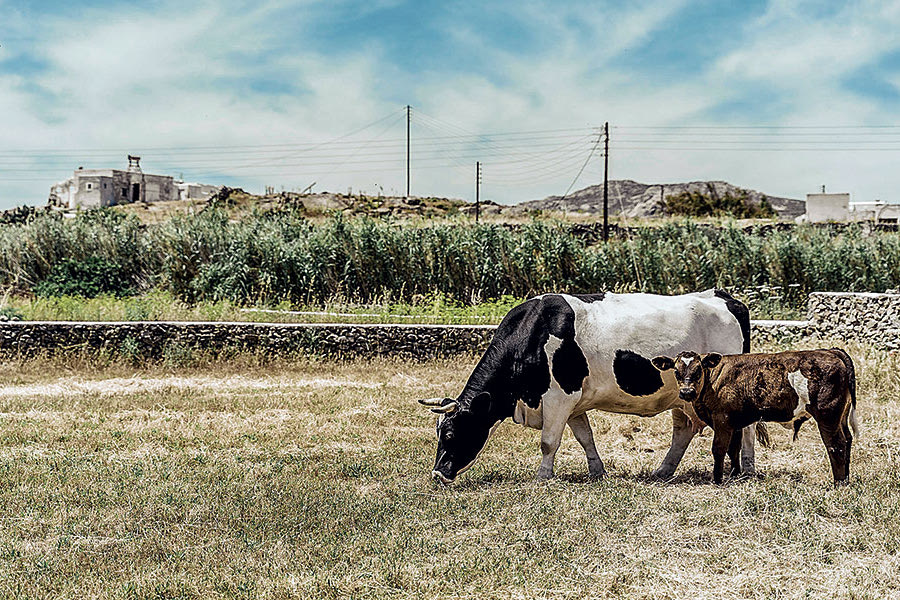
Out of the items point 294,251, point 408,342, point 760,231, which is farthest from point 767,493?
point 760,231

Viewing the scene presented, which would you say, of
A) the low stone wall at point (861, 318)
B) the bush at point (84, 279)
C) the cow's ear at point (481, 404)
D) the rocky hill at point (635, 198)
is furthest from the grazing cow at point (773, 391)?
the rocky hill at point (635, 198)

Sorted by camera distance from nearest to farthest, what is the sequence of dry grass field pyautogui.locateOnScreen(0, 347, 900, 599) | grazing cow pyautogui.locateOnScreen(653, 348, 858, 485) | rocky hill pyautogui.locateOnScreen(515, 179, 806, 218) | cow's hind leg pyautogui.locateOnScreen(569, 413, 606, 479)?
dry grass field pyautogui.locateOnScreen(0, 347, 900, 599) < grazing cow pyautogui.locateOnScreen(653, 348, 858, 485) < cow's hind leg pyautogui.locateOnScreen(569, 413, 606, 479) < rocky hill pyautogui.locateOnScreen(515, 179, 806, 218)

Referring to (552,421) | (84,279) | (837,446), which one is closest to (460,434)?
(552,421)

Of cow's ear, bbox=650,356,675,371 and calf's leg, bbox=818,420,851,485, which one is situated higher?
cow's ear, bbox=650,356,675,371

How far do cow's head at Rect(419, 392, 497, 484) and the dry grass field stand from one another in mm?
217

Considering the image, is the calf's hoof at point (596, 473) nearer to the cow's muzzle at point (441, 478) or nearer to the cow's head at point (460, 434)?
the cow's head at point (460, 434)

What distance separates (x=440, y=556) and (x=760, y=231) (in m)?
26.1

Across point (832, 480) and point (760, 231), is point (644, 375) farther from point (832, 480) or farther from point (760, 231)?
point (760, 231)

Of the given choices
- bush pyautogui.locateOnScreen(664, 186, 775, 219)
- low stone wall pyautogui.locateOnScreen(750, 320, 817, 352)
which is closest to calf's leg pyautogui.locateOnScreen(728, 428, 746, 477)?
low stone wall pyautogui.locateOnScreen(750, 320, 817, 352)

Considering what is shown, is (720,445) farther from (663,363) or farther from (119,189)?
(119,189)

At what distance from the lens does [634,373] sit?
772 centimetres

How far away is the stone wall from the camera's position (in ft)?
54.0

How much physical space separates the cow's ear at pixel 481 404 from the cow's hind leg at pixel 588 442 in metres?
1.06

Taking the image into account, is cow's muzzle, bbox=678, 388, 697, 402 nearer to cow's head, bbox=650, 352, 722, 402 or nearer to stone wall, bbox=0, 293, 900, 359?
cow's head, bbox=650, 352, 722, 402
